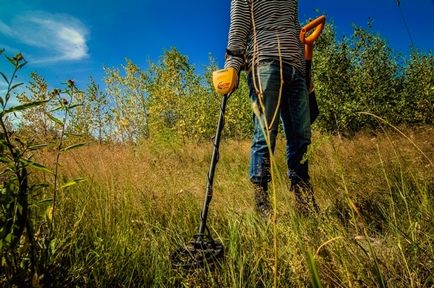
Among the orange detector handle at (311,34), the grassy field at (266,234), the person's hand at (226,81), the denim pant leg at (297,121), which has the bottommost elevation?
the grassy field at (266,234)

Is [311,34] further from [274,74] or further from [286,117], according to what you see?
[286,117]

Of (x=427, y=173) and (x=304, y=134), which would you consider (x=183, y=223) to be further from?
(x=427, y=173)

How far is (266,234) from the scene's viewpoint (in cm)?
177

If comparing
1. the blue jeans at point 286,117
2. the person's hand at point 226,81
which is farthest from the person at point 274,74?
the person's hand at point 226,81

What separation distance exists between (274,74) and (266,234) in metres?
1.18

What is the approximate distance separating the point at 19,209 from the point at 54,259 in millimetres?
376

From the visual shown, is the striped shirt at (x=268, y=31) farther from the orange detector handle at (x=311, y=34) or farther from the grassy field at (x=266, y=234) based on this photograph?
the grassy field at (x=266, y=234)

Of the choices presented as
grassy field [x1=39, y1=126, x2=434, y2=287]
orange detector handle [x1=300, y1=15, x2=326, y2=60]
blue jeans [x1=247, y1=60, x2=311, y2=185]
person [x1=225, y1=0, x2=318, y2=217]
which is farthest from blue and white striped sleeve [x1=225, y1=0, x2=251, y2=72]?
grassy field [x1=39, y1=126, x2=434, y2=287]

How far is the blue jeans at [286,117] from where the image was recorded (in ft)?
7.77

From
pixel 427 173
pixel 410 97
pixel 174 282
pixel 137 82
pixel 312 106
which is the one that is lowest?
pixel 174 282

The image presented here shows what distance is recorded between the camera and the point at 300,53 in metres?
2.54

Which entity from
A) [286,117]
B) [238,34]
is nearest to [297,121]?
[286,117]

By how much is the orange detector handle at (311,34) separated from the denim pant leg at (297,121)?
0.84ft

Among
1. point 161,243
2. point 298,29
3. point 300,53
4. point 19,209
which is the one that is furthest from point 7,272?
point 298,29
